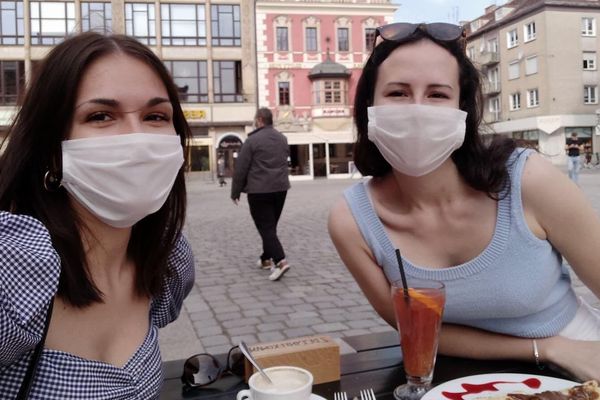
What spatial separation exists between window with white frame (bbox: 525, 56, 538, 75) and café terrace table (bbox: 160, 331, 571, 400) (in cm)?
4327

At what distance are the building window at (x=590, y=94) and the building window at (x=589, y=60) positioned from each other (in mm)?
1518

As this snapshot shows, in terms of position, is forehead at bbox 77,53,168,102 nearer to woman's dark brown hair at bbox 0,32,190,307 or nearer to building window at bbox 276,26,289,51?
woman's dark brown hair at bbox 0,32,190,307

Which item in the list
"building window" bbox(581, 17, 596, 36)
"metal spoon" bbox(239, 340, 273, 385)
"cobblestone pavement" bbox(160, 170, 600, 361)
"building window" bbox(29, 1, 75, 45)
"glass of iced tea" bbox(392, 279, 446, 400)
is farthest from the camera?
"building window" bbox(581, 17, 596, 36)

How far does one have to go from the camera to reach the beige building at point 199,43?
32.0 metres

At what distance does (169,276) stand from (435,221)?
93 centimetres

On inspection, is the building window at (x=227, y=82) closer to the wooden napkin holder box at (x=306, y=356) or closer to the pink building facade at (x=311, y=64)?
the pink building facade at (x=311, y=64)

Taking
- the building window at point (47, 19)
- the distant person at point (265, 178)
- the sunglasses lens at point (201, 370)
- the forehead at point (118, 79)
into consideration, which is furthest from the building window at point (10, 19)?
the sunglasses lens at point (201, 370)

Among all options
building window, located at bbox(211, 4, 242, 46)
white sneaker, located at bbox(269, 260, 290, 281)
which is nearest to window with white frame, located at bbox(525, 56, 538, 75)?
building window, located at bbox(211, 4, 242, 46)

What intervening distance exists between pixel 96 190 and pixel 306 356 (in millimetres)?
759

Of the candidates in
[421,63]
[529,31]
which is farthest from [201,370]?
[529,31]

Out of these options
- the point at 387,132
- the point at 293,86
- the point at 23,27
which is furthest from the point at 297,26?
the point at 387,132

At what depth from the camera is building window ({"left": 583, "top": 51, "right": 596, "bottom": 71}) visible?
1576 inches

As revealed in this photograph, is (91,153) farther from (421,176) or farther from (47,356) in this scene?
(421,176)

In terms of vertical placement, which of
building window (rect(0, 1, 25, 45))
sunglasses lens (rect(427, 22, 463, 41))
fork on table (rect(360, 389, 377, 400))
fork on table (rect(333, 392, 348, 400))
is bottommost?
fork on table (rect(333, 392, 348, 400))
